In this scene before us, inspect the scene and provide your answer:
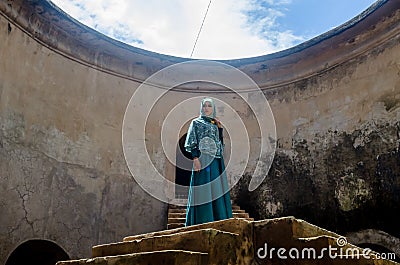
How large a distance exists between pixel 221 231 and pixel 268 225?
0.33 m

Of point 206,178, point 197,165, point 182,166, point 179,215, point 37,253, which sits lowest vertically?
point 37,253

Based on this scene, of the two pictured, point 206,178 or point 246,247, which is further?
point 206,178

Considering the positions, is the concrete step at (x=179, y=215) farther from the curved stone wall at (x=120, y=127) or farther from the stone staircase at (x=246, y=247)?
the stone staircase at (x=246, y=247)

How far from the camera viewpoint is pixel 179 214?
24.9 ft

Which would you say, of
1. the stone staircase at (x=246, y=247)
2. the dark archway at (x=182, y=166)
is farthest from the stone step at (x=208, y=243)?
the dark archway at (x=182, y=166)

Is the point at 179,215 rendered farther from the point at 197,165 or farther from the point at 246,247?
the point at 246,247

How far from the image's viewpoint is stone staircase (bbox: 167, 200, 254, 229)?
23.5 feet

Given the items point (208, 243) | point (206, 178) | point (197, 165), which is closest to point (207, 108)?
point (197, 165)

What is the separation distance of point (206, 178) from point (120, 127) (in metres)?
3.70

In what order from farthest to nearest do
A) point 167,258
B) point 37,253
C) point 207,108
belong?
point 37,253, point 207,108, point 167,258

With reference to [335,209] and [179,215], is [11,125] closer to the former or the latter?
[179,215]

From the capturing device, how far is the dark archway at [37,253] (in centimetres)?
668

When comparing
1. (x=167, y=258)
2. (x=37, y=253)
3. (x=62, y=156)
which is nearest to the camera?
(x=167, y=258)

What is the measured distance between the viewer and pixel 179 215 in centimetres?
757
